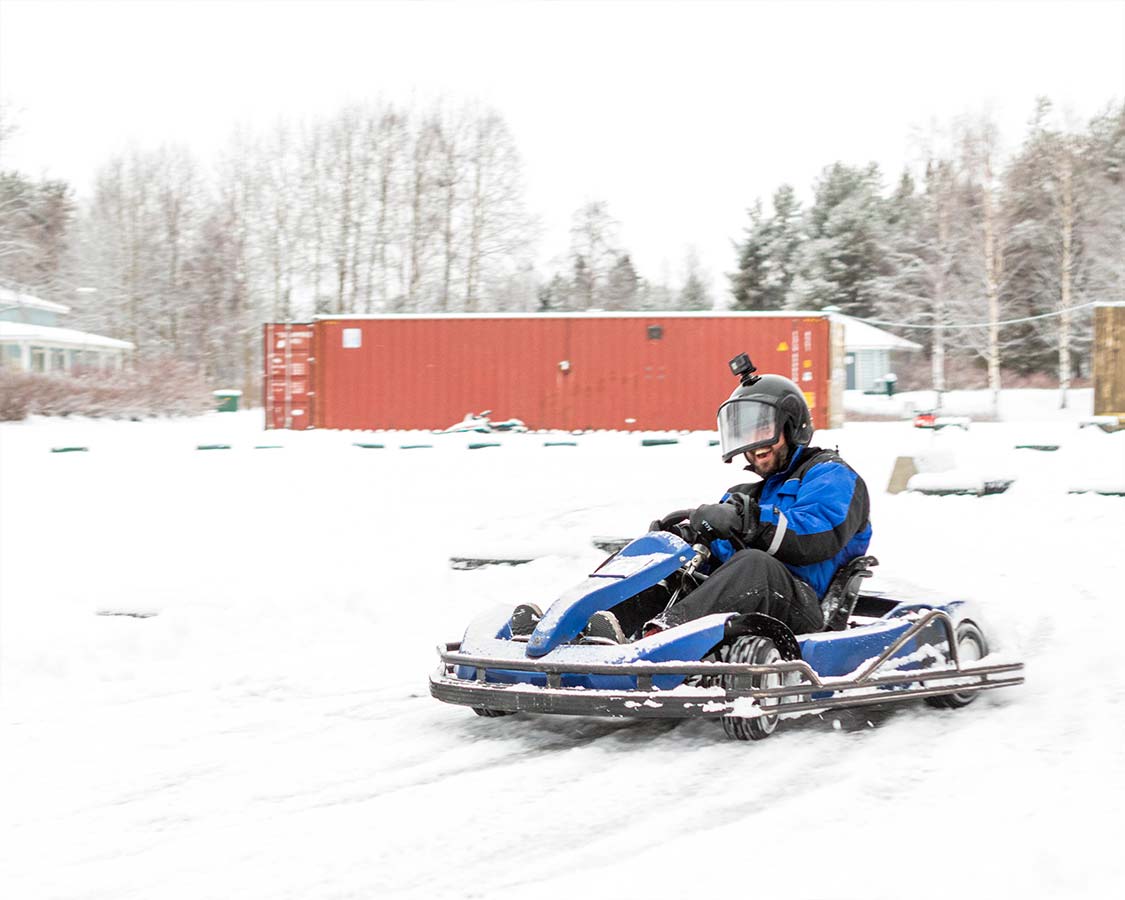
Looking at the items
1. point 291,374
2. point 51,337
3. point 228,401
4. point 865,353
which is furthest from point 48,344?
point 865,353

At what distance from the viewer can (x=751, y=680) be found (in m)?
4.69

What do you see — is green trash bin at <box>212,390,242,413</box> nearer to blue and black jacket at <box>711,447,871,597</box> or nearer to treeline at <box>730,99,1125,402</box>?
treeline at <box>730,99,1125,402</box>

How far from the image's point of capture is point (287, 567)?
9922mm

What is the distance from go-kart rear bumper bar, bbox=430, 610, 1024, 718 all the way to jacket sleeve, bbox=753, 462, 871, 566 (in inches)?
19.8

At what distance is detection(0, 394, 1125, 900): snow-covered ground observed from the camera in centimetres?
344

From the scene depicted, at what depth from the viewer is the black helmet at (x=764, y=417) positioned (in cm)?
552

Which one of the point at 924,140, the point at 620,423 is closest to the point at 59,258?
the point at 924,140

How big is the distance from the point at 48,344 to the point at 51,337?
379 millimetres

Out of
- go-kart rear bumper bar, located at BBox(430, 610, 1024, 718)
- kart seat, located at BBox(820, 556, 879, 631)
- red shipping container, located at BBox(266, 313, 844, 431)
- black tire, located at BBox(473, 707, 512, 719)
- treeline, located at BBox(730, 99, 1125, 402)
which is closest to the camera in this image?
go-kart rear bumper bar, located at BBox(430, 610, 1024, 718)

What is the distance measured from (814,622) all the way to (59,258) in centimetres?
6309

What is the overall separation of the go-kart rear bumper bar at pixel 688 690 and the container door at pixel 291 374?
2179cm

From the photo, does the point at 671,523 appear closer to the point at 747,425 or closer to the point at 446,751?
the point at 747,425

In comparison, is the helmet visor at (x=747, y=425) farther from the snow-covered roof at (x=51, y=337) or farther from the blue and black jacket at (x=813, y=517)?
the snow-covered roof at (x=51, y=337)

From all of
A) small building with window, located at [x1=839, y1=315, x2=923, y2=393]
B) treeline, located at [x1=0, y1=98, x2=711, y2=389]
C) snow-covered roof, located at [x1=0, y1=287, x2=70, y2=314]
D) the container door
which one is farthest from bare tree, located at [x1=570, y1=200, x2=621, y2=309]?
the container door
